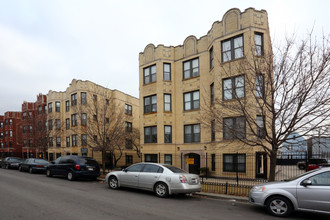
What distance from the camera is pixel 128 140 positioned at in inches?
1054

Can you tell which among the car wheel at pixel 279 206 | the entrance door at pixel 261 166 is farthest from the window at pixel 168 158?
the car wheel at pixel 279 206

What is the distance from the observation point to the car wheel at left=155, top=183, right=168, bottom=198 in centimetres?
966

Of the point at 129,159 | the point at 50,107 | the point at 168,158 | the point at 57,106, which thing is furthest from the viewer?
the point at 50,107

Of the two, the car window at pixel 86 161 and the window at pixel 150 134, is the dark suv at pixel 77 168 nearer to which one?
the car window at pixel 86 161

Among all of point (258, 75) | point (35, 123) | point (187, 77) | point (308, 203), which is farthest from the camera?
point (35, 123)

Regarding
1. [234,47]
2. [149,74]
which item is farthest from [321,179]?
[149,74]

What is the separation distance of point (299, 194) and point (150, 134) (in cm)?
1627

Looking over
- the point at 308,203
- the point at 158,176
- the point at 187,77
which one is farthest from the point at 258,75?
the point at 187,77

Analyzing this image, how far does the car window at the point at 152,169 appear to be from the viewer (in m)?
10.3

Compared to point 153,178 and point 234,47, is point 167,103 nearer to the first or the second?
point 234,47

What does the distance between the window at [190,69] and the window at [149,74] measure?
115 inches

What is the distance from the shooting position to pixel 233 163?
16.6 m

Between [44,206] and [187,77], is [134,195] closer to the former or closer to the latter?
[44,206]

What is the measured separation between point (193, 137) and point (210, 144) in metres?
2.15
